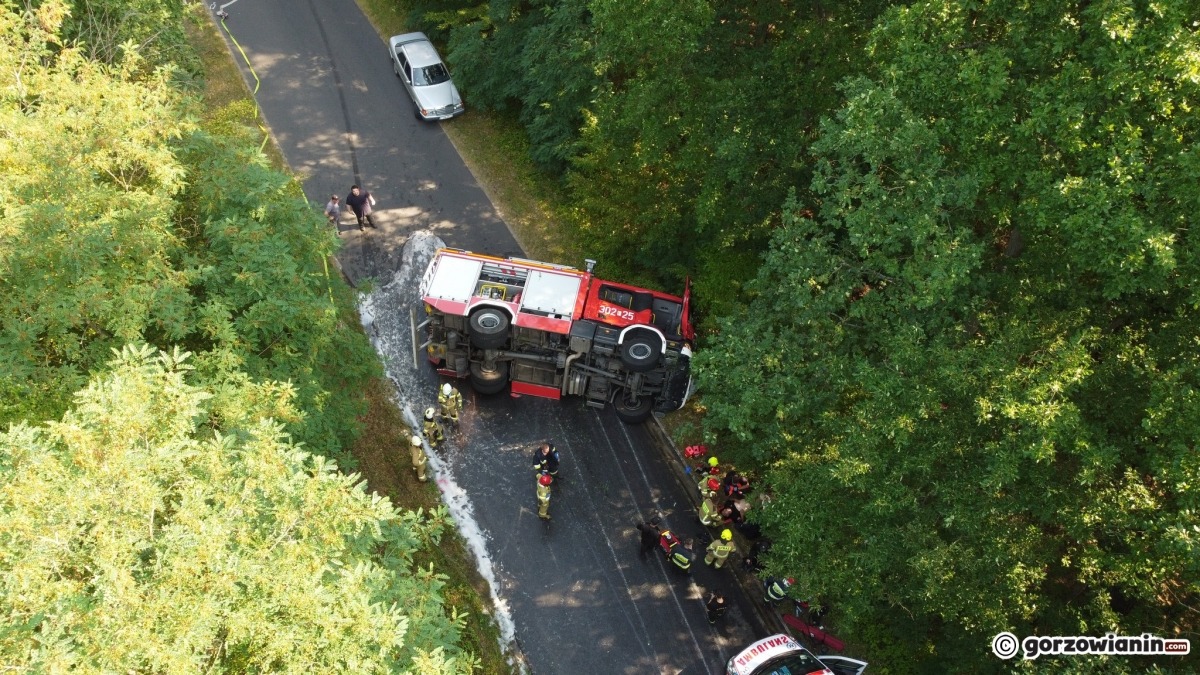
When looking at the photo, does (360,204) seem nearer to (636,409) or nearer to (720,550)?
(636,409)

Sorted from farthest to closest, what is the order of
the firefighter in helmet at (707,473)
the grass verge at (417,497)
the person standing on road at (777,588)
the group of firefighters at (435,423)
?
1. the group of firefighters at (435,423)
2. the firefighter in helmet at (707,473)
3. the person standing on road at (777,588)
4. the grass verge at (417,497)

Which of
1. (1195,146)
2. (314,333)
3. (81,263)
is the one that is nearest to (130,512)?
(81,263)

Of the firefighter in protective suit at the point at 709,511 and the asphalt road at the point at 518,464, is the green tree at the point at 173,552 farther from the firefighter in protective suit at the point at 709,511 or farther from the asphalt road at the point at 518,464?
the firefighter in protective suit at the point at 709,511

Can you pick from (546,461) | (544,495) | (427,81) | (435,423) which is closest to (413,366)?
(435,423)

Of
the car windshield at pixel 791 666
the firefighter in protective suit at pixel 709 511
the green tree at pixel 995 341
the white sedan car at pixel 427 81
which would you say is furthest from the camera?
the white sedan car at pixel 427 81

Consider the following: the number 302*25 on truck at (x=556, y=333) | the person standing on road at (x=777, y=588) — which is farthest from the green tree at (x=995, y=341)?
the number 302*25 on truck at (x=556, y=333)

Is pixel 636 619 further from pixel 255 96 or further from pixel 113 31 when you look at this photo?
pixel 255 96

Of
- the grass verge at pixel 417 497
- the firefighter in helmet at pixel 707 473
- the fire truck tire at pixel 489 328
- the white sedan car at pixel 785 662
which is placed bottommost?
the grass verge at pixel 417 497

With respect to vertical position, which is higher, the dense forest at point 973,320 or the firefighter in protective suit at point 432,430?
the dense forest at point 973,320
